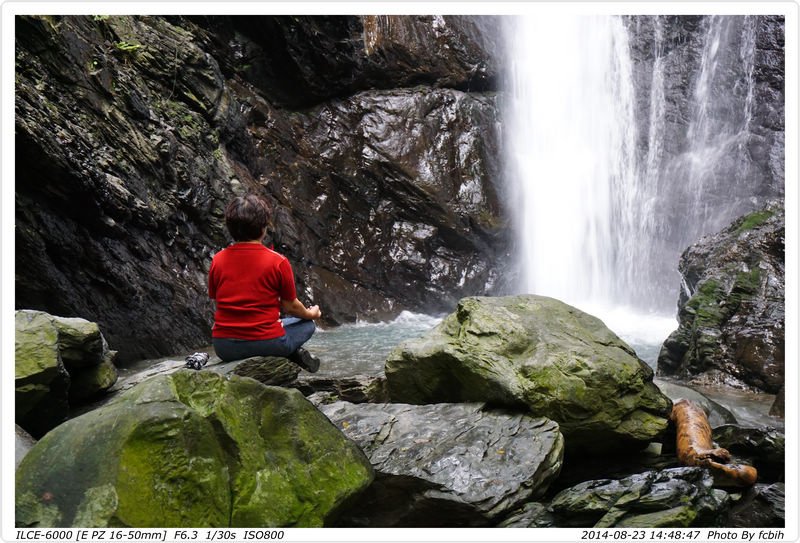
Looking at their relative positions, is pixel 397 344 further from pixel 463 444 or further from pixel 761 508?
pixel 761 508

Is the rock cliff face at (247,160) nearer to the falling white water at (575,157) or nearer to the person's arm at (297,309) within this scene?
the falling white water at (575,157)

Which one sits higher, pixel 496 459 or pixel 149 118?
pixel 149 118

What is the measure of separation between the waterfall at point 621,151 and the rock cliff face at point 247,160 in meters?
1.55

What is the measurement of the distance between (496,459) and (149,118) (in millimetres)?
7922

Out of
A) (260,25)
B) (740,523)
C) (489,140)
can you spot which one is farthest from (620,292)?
(740,523)

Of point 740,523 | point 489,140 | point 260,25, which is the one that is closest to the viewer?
point 740,523

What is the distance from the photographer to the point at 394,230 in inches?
531

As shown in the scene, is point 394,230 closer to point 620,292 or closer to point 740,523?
point 620,292

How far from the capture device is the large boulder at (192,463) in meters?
2.13

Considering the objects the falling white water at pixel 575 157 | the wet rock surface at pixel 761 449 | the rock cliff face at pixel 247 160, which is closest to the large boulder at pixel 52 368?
the rock cliff face at pixel 247 160

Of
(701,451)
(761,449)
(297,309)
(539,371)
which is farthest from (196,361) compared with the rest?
(761,449)

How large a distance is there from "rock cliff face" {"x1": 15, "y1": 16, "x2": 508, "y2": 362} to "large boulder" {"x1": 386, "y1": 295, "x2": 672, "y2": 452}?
462 centimetres

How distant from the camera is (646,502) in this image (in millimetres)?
2891

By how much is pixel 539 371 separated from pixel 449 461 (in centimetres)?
98
